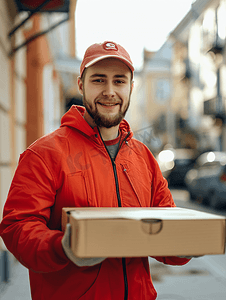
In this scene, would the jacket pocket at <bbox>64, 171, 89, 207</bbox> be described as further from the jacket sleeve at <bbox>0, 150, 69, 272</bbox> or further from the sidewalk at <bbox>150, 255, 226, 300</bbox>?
the sidewalk at <bbox>150, 255, 226, 300</bbox>

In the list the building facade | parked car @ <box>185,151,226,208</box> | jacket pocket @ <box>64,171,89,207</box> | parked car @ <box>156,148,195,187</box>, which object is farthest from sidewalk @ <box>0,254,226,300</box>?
parked car @ <box>156,148,195,187</box>

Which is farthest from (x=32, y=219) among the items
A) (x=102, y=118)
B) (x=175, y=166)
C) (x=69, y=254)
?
(x=175, y=166)

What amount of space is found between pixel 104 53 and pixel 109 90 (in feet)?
0.69

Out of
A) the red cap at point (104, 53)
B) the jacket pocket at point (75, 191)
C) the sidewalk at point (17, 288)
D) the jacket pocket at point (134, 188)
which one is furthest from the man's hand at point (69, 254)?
the sidewalk at point (17, 288)

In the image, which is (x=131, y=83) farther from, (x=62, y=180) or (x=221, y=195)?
(x=221, y=195)

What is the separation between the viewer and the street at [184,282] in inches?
165

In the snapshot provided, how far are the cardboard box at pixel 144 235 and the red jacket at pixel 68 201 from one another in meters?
0.20

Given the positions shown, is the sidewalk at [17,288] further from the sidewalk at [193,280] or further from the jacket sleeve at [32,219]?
the jacket sleeve at [32,219]

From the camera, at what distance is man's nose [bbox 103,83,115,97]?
6.39 ft

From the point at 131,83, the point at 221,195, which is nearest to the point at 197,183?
the point at 221,195

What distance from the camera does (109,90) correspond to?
1948mm

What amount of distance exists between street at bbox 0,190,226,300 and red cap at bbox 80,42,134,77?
308 cm

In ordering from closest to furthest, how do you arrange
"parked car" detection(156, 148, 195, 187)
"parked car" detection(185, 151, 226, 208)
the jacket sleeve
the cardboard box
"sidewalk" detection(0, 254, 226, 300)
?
the cardboard box, the jacket sleeve, "sidewalk" detection(0, 254, 226, 300), "parked car" detection(185, 151, 226, 208), "parked car" detection(156, 148, 195, 187)

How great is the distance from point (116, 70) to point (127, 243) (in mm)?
1035
